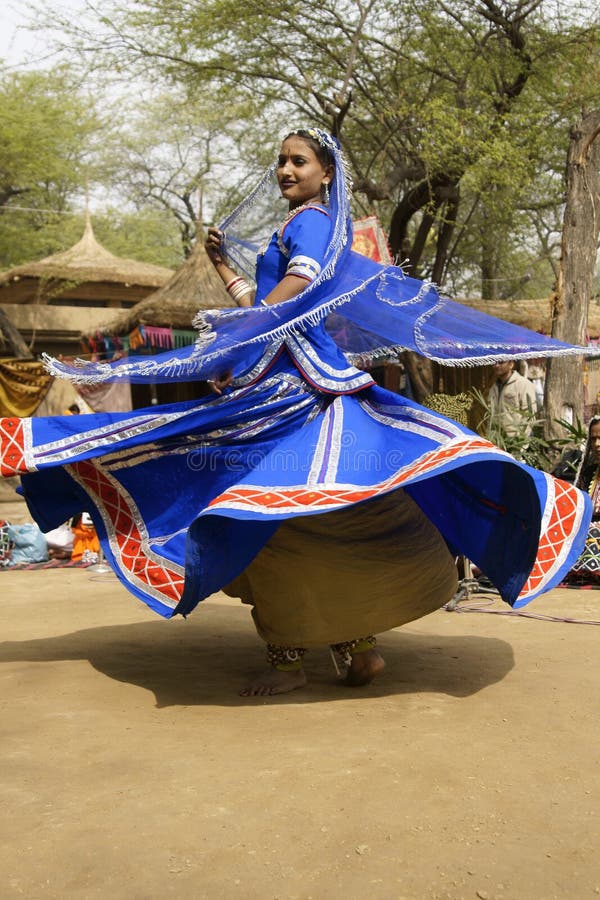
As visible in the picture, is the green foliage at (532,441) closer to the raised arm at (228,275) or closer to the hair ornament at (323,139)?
the raised arm at (228,275)

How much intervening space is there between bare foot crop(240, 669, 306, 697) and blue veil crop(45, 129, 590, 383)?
120cm

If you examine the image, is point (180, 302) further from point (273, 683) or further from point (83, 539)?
point (273, 683)

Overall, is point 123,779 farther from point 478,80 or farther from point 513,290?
point 513,290

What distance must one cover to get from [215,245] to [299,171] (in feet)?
1.81

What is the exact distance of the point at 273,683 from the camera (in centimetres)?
374

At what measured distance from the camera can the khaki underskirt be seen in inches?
141

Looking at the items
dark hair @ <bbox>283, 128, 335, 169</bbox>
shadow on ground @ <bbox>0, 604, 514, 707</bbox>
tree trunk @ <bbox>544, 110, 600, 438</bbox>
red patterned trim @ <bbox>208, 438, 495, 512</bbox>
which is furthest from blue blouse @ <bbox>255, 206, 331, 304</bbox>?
tree trunk @ <bbox>544, 110, 600, 438</bbox>

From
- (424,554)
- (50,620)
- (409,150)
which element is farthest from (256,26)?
(424,554)

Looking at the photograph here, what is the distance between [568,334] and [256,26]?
7.26 m

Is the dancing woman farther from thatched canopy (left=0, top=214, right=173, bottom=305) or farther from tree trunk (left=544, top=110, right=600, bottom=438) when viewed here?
thatched canopy (left=0, top=214, right=173, bottom=305)

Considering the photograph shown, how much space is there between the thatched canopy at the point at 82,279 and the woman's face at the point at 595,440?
13.6 meters

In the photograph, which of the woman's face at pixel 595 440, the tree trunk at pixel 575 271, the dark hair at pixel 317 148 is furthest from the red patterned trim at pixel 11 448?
the tree trunk at pixel 575 271

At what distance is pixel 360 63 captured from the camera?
44.3ft

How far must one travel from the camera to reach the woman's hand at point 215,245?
4188mm
